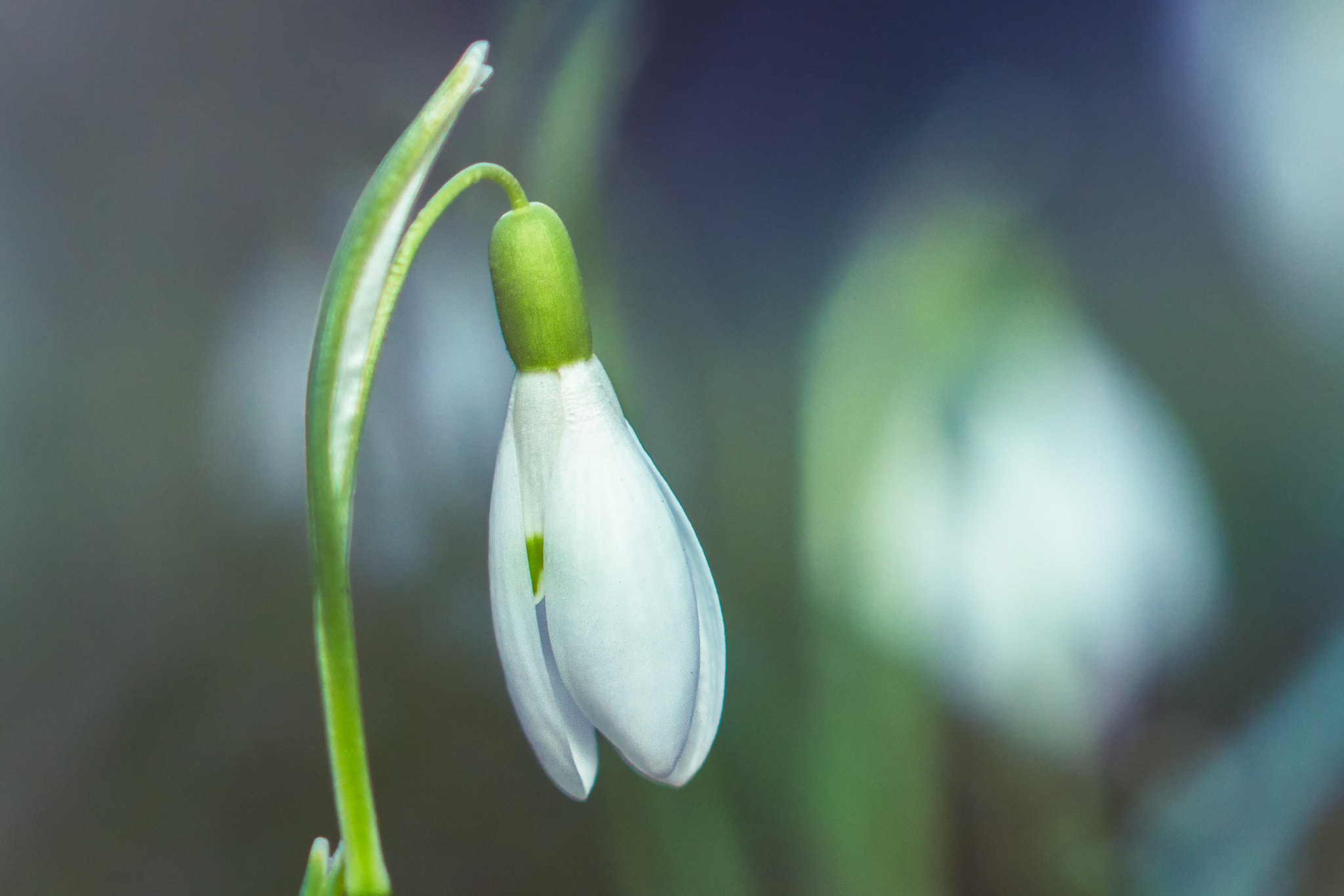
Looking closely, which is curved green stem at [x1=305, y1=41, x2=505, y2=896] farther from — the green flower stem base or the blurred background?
the blurred background

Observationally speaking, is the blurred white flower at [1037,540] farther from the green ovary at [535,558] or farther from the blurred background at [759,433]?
the green ovary at [535,558]

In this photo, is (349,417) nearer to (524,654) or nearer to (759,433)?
(524,654)

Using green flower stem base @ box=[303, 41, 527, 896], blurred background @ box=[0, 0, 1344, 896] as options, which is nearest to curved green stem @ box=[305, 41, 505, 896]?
green flower stem base @ box=[303, 41, 527, 896]

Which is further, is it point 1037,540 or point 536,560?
point 1037,540

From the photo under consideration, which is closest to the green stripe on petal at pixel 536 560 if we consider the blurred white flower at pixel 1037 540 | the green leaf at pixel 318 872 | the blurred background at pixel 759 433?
the green leaf at pixel 318 872

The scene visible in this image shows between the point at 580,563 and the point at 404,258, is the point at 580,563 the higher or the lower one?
the lower one

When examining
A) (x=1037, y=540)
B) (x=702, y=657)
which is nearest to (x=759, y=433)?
(x=1037, y=540)
